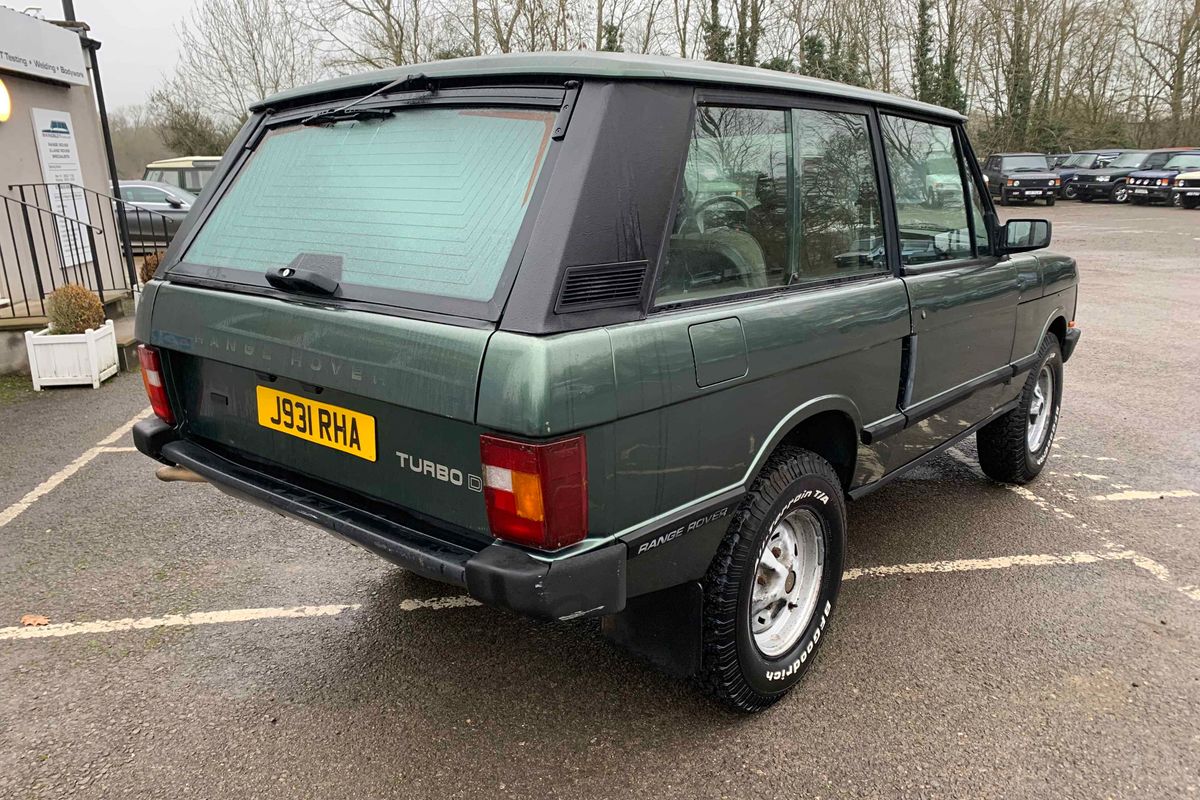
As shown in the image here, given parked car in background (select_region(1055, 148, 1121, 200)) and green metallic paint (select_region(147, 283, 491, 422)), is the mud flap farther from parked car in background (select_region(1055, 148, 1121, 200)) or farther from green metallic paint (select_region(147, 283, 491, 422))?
parked car in background (select_region(1055, 148, 1121, 200))

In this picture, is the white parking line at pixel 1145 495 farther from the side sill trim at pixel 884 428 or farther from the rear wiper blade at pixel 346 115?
the rear wiper blade at pixel 346 115

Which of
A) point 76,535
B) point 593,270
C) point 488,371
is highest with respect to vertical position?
point 593,270

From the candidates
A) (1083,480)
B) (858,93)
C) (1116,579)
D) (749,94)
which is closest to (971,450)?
(1083,480)

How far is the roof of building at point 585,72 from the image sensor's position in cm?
204

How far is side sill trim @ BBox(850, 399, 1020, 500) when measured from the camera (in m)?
3.00

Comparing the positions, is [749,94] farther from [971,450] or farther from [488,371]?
[971,450]

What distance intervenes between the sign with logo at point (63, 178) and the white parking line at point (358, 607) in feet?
23.1

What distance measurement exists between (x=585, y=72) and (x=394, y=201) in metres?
0.64

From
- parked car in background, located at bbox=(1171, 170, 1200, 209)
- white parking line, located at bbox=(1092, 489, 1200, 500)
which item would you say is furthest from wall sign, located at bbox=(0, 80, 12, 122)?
parked car in background, located at bbox=(1171, 170, 1200, 209)

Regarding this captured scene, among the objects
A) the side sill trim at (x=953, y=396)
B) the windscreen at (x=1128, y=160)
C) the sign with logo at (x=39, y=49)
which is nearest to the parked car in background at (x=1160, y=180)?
the windscreen at (x=1128, y=160)

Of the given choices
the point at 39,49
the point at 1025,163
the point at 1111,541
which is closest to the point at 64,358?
the point at 39,49

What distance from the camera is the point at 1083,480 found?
15.1ft

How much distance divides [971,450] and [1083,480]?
70 cm

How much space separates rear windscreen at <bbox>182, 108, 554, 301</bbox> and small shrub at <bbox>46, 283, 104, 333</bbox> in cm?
458
